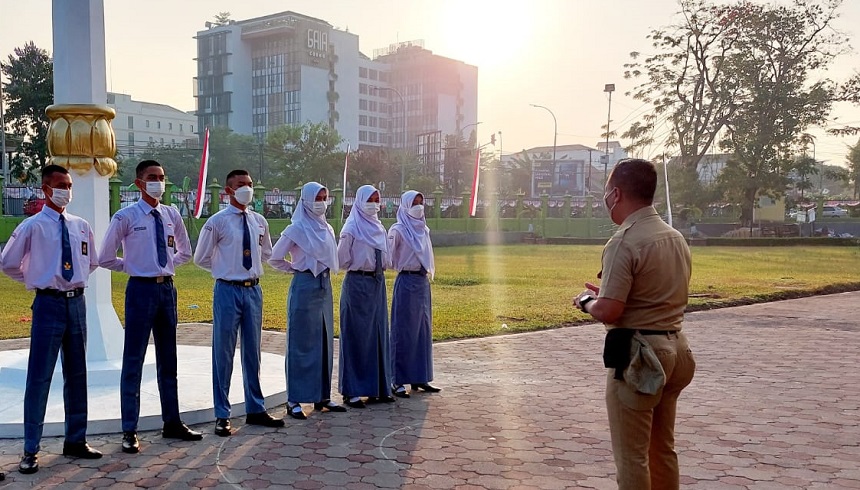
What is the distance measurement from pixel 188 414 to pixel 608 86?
143 ft

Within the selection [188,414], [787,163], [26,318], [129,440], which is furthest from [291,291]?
[787,163]

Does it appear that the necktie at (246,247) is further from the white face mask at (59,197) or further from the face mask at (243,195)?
the white face mask at (59,197)

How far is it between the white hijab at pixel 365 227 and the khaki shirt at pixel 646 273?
11.0 feet

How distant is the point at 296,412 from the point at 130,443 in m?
1.35

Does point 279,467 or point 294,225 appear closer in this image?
point 279,467

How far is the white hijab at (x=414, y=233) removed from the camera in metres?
6.82

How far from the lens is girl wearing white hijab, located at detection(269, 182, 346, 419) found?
19.6ft

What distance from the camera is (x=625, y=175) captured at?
11.1ft

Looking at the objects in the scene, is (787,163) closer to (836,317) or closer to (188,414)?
(836,317)

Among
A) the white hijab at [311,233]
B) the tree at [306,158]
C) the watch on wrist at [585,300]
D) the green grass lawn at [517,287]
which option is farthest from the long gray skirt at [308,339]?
the tree at [306,158]

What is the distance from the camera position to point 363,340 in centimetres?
639

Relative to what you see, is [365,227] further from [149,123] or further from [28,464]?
[149,123]

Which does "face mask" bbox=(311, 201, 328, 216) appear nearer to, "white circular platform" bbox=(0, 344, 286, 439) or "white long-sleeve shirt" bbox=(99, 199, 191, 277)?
"white long-sleeve shirt" bbox=(99, 199, 191, 277)

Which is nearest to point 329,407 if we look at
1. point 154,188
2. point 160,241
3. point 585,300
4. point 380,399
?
point 380,399
